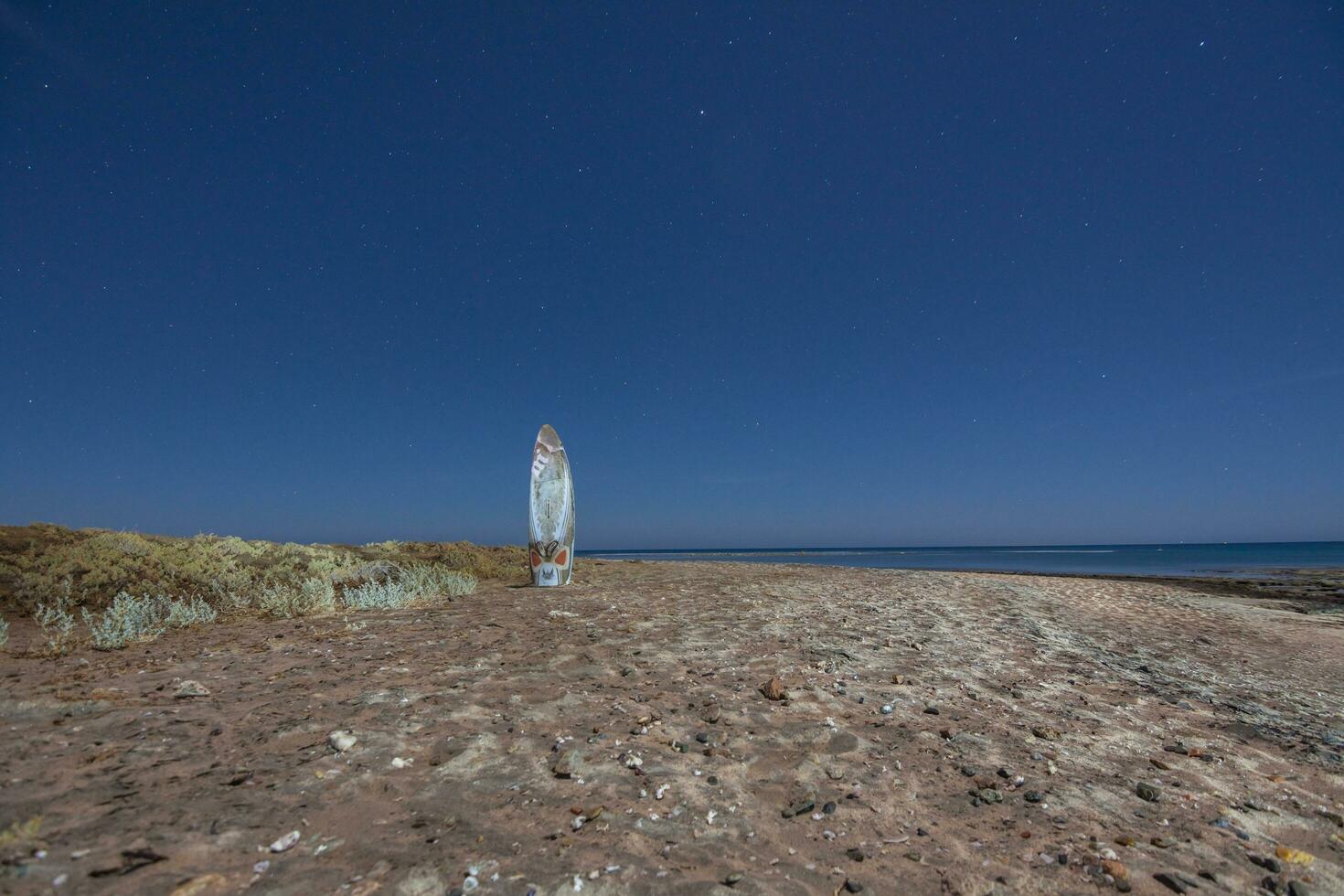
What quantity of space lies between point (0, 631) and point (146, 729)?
438cm

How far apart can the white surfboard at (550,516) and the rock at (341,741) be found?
8718mm

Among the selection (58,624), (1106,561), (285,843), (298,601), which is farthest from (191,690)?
(1106,561)

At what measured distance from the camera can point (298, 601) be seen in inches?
347

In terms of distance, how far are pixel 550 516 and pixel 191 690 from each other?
8493 millimetres

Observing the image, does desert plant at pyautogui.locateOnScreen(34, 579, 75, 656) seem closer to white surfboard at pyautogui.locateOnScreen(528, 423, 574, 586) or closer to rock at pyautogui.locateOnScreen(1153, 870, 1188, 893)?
white surfboard at pyautogui.locateOnScreen(528, 423, 574, 586)

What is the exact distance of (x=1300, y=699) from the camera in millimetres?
5992

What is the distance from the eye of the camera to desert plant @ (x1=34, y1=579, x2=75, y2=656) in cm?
576

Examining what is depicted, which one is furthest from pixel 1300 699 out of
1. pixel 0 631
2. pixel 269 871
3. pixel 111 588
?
pixel 111 588

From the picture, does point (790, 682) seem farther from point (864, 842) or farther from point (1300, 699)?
point (1300, 699)

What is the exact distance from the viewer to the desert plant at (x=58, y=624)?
5756 mm

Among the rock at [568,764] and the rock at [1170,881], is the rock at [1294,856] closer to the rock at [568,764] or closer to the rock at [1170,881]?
the rock at [1170,881]

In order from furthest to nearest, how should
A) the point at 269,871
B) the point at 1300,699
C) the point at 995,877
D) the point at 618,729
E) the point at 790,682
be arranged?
the point at 1300,699
the point at 790,682
the point at 618,729
the point at 995,877
the point at 269,871

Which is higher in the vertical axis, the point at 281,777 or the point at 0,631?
the point at 0,631

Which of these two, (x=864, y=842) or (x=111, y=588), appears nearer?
(x=864, y=842)
